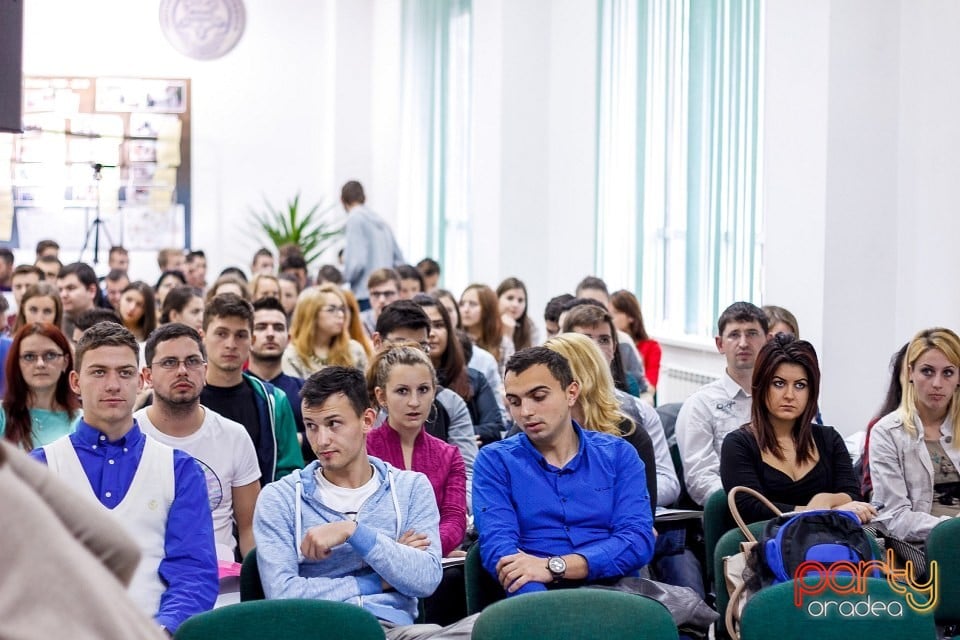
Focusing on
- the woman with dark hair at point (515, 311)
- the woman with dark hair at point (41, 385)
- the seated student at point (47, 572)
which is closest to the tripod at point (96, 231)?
the woman with dark hair at point (515, 311)

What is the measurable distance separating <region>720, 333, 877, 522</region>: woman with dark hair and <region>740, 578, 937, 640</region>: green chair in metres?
1.01

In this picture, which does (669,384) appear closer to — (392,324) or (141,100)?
(392,324)

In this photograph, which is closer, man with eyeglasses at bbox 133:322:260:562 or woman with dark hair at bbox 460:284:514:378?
man with eyeglasses at bbox 133:322:260:562

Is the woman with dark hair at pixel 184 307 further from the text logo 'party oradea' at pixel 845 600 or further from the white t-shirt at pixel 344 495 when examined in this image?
the text logo 'party oradea' at pixel 845 600

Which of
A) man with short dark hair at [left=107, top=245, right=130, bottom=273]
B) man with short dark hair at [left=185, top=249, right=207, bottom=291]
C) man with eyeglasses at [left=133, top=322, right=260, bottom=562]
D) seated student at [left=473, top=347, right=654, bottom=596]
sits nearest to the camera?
seated student at [left=473, top=347, right=654, bottom=596]

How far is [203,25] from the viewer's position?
1412cm

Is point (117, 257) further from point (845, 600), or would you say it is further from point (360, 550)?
point (845, 600)

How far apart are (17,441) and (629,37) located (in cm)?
614

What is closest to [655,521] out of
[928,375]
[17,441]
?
[928,375]

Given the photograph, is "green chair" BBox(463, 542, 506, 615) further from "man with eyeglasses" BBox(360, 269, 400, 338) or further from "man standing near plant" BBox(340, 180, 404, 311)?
"man standing near plant" BBox(340, 180, 404, 311)

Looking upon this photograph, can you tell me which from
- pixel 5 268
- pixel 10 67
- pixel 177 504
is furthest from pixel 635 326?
pixel 5 268

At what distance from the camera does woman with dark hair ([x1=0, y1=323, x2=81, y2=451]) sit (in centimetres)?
416

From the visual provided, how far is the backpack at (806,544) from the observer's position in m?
3.08

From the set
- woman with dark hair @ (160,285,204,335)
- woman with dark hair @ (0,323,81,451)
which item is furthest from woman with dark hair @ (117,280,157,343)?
woman with dark hair @ (0,323,81,451)
